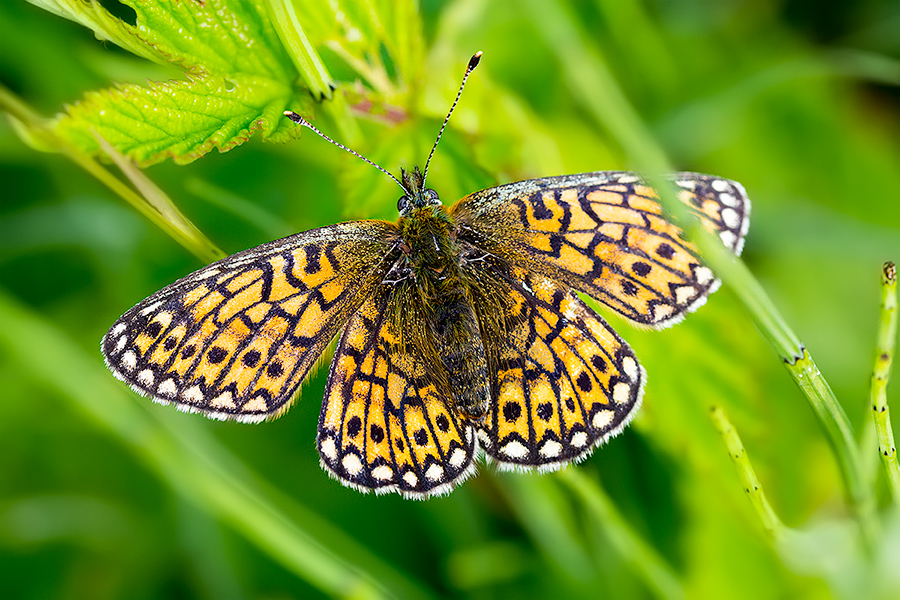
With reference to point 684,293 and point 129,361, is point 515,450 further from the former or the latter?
point 129,361

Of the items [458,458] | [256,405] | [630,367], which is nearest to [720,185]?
[630,367]

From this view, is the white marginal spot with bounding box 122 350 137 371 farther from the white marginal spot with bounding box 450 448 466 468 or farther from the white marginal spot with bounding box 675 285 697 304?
the white marginal spot with bounding box 675 285 697 304

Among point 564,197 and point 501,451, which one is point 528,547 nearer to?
point 501,451

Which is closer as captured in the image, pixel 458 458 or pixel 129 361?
pixel 129 361

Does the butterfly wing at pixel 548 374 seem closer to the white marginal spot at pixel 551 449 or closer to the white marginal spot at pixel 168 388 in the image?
the white marginal spot at pixel 551 449

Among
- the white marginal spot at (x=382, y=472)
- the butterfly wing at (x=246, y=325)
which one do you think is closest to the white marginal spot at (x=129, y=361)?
the butterfly wing at (x=246, y=325)

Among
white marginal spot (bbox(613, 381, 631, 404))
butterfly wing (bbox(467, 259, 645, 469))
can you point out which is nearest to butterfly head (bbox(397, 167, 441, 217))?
butterfly wing (bbox(467, 259, 645, 469))
